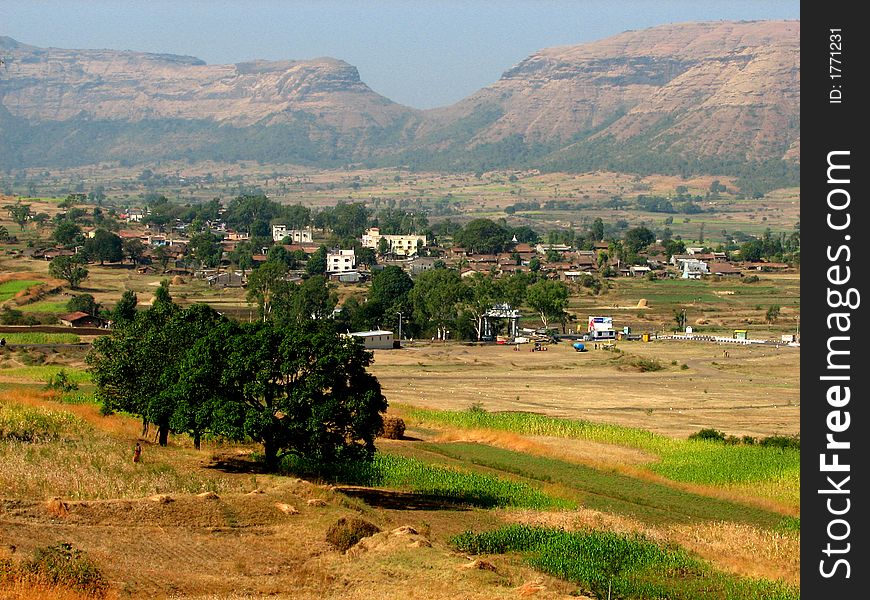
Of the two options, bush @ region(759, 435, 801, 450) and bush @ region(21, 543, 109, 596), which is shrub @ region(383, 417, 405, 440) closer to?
bush @ region(759, 435, 801, 450)

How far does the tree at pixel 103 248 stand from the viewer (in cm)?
14650

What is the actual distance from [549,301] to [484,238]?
70.5 meters

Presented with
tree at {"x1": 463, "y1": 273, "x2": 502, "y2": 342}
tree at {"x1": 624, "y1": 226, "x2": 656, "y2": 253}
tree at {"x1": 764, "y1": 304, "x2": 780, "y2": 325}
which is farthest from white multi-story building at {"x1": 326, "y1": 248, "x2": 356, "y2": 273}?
tree at {"x1": 764, "y1": 304, "x2": 780, "y2": 325}

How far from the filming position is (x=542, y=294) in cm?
10994

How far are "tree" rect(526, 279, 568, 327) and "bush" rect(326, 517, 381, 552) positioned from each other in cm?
8083

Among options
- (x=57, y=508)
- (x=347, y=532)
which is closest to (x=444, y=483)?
(x=347, y=532)

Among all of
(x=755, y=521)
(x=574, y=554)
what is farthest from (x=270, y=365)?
(x=755, y=521)

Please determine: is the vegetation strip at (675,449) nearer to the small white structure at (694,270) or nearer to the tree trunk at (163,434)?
the tree trunk at (163,434)

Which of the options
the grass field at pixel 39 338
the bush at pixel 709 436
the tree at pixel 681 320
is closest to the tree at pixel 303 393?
the bush at pixel 709 436

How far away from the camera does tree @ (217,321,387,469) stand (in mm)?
35844

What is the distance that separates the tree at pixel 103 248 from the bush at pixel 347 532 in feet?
402
